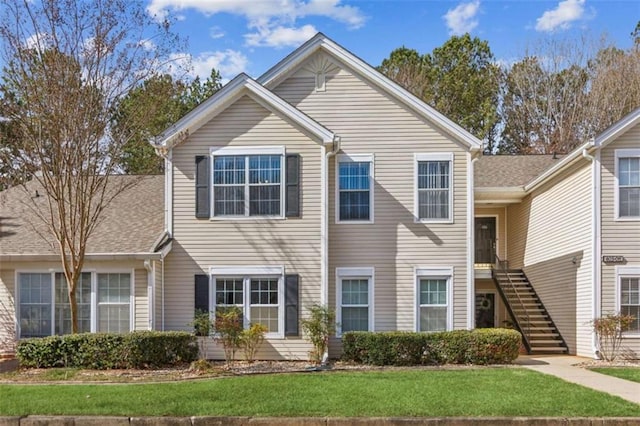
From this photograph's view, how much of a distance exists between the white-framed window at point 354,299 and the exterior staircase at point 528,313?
4674 mm

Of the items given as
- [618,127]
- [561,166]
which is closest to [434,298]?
[561,166]

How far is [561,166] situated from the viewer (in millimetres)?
17641

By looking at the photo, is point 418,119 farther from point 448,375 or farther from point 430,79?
point 430,79

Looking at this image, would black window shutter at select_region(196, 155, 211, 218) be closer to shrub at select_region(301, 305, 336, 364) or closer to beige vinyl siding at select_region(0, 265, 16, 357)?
shrub at select_region(301, 305, 336, 364)

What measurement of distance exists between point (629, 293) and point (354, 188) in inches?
282

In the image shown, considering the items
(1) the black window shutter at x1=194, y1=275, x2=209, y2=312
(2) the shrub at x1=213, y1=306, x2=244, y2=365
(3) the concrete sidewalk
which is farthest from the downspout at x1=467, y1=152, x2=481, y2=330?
(1) the black window shutter at x1=194, y1=275, x2=209, y2=312

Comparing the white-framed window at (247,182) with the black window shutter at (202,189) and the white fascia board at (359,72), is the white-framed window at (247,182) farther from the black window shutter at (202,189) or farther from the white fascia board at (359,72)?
the white fascia board at (359,72)

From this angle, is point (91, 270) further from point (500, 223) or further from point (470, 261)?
point (500, 223)

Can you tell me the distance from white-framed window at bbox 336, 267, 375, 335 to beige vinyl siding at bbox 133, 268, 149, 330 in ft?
15.3

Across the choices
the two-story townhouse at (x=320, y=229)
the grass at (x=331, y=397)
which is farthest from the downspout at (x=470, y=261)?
the grass at (x=331, y=397)

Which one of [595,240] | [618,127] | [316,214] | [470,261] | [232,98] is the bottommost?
[470,261]

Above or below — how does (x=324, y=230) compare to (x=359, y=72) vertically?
below

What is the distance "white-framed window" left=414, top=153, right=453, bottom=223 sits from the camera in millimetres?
16719

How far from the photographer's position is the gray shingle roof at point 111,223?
16219 millimetres
